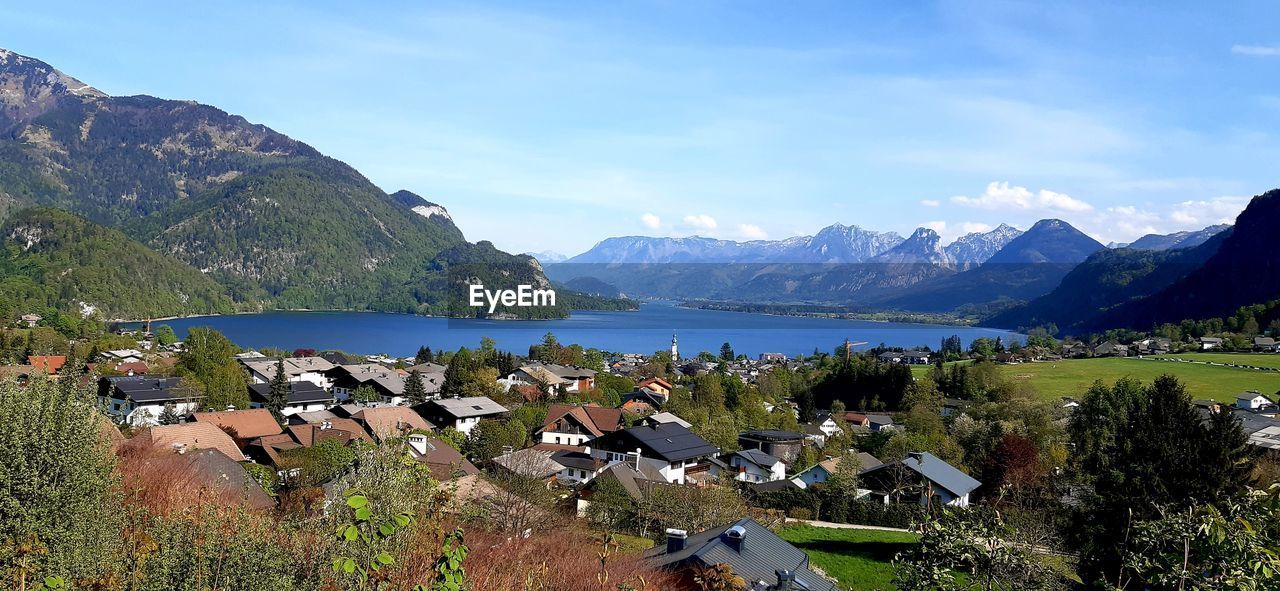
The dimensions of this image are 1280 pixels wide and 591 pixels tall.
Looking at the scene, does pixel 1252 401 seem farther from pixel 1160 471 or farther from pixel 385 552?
pixel 385 552

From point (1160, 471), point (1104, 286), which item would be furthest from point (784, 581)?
point (1104, 286)

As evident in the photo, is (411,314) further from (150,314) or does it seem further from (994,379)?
(994,379)

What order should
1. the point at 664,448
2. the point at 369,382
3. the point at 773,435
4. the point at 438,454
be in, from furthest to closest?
the point at 369,382 < the point at 773,435 < the point at 664,448 < the point at 438,454

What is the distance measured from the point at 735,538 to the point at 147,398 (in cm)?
2609

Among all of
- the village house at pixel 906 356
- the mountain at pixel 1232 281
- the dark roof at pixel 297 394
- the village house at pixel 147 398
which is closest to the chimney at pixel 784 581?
the village house at pixel 147 398

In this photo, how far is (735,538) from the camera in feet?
38.8

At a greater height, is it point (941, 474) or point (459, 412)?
point (941, 474)

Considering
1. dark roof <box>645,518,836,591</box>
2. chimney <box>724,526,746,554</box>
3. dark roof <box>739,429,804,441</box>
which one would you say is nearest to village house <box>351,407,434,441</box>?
dark roof <box>739,429,804,441</box>

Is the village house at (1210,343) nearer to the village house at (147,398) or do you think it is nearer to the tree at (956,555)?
the village house at (147,398)

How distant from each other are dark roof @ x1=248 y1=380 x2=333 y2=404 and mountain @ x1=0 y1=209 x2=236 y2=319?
55.1 m

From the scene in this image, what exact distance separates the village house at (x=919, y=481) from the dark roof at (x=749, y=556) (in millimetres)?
10500

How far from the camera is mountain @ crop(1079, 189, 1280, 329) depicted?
301 feet

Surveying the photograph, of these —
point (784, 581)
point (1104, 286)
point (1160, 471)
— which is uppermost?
point (1104, 286)

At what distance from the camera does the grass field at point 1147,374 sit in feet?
134
